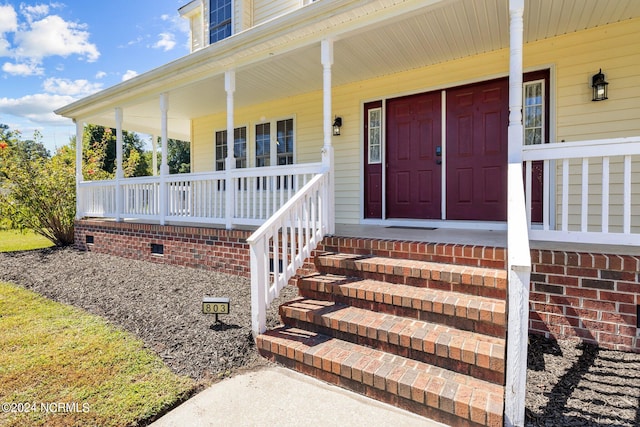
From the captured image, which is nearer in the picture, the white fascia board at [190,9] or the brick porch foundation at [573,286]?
the brick porch foundation at [573,286]

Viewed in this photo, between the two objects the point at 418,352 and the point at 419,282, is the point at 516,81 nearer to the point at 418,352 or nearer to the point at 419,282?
the point at 419,282

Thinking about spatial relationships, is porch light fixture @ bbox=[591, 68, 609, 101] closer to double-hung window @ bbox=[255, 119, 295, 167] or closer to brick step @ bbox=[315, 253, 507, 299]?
brick step @ bbox=[315, 253, 507, 299]

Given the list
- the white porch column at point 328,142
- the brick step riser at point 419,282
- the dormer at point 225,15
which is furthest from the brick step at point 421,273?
the dormer at point 225,15

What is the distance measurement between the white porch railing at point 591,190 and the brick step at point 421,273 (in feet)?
2.31

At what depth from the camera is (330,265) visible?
11.5ft

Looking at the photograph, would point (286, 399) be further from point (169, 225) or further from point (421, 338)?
point (169, 225)

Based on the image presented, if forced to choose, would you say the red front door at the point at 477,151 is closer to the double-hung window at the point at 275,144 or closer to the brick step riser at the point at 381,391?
the double-hung window at the point at 275,144

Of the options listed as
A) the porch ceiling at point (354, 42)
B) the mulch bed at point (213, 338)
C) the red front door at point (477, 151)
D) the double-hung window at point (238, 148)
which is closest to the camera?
the mulch bed at point (213, 338)

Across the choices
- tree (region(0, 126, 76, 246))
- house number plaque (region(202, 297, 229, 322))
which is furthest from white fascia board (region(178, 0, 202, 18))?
house number plaque (region(202, 297, 229, 322))

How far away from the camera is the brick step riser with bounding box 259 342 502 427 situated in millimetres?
1929

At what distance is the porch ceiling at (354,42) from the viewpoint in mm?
A: 3607

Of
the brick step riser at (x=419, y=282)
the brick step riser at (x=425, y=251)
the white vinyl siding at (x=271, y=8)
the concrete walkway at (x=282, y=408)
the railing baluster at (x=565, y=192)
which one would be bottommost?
the concrete walkway at (x=282, y=408)

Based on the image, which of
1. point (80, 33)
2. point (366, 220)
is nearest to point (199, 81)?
point (366, 220)

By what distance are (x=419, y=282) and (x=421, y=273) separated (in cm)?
8
